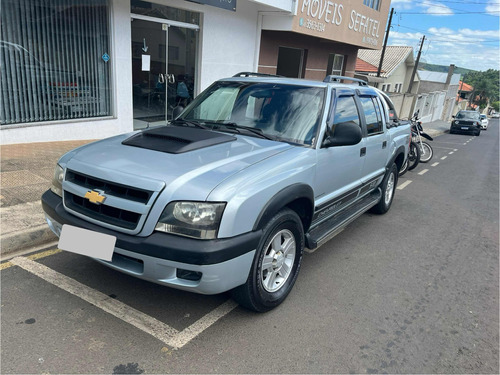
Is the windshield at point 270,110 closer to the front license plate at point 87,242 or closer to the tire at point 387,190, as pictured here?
the front license plate at point 87,242

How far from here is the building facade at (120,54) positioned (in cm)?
698

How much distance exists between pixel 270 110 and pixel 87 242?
2.07m

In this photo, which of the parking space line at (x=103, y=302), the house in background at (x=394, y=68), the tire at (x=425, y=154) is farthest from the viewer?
the house in background at (x=394, y=68)

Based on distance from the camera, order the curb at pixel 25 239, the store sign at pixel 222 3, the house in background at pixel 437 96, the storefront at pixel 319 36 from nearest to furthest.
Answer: the curb at pixel 25 239, the store sign at pixel 222 3, the storefront at pixel 319 36, the house in background at pixel 437 96

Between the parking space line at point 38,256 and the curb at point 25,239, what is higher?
the curb at point 25,239

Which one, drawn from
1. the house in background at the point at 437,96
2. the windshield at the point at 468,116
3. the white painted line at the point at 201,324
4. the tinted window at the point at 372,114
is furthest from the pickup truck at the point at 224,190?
the house in background at the point at 437,96

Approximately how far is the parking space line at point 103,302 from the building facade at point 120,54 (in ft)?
14.7

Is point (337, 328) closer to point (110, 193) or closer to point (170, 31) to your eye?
point (110, 193)

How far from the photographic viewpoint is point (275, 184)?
2887mm

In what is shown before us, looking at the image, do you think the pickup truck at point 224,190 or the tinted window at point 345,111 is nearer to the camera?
the pickup truck at point 224,190

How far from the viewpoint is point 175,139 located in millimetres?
3268

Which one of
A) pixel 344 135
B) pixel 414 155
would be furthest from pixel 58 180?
pixel 414 155

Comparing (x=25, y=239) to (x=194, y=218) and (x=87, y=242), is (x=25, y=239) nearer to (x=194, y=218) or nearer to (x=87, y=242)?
(x=87, y=242)

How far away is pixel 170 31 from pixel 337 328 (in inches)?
341
